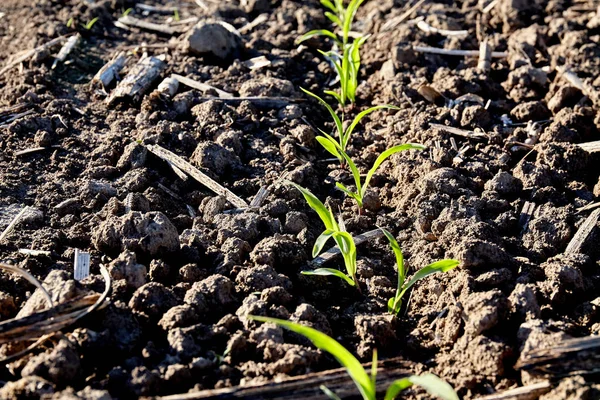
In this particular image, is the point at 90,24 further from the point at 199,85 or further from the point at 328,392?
the point at 328,392

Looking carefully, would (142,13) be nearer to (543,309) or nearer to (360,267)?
(360,267)

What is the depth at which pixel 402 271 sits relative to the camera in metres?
2.35

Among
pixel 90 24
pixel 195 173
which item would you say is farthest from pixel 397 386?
pixel 90 24

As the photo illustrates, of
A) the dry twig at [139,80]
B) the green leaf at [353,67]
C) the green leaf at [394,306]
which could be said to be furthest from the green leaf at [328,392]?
the dry twig at [139,80]

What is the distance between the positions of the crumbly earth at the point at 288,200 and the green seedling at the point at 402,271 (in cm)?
7

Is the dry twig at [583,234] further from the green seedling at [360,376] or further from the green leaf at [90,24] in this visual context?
the green leaf at [90,24]

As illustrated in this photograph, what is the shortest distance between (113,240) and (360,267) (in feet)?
3.24

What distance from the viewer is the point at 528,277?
243cm

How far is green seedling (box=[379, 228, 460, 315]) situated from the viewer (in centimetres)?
227

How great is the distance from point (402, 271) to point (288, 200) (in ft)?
2.55

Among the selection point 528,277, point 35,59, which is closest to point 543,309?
point 528,277

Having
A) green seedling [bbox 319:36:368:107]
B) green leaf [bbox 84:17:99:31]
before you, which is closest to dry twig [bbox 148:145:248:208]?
green seedling [bbox 319:36:368:107]

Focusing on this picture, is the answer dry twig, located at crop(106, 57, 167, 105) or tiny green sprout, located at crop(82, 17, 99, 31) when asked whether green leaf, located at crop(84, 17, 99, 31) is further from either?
dry twig, located at crop(106, 57, 167, 105)

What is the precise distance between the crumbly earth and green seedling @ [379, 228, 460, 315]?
0.22 ft
